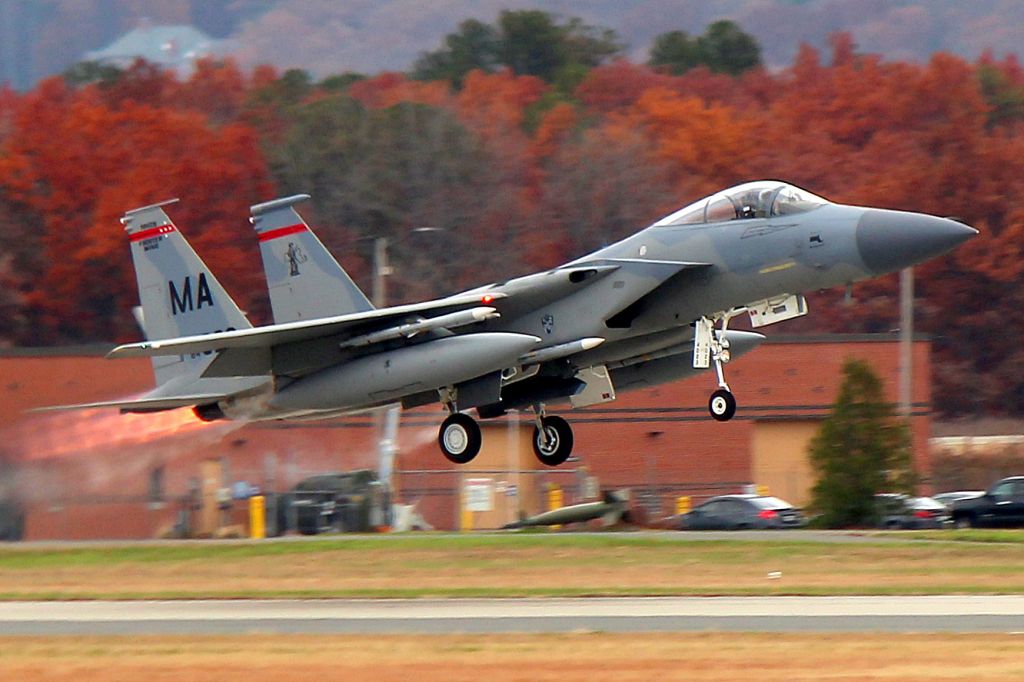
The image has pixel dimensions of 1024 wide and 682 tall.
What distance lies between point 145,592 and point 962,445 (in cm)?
3617

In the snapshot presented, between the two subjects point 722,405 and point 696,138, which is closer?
point 722,405

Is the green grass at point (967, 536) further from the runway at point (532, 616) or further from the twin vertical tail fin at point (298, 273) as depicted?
the twin vertical tail fin at point (298, 273)

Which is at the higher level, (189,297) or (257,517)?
(189,297)

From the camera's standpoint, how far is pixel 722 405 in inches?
771

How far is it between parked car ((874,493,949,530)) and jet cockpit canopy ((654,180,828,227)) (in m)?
10.7

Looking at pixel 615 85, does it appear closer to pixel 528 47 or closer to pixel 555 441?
pixel 528 47

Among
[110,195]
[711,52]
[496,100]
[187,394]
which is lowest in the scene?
[187,394]

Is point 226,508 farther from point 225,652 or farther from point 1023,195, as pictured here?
point 1023,195

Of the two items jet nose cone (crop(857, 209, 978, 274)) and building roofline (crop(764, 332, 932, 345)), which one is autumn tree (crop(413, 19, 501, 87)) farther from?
jet nose cone (crop(857, 209, 978, 274))

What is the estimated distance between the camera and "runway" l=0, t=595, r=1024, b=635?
1585 cm

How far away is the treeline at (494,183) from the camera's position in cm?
6094

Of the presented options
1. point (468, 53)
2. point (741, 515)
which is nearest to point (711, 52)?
point (468, 53)

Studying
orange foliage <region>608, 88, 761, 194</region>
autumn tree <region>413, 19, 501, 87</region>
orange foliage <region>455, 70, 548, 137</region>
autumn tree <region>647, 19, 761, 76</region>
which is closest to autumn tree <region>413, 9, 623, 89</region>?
autumn tree <region>413, 19, 501, 87</region>

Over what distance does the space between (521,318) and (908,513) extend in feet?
39.1
